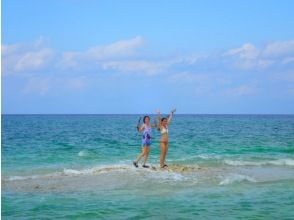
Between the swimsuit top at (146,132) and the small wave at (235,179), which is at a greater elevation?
the swimsuit top at (146,132)

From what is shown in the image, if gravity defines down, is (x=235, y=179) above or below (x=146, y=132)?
below

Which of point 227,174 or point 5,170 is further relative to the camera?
point 5,170

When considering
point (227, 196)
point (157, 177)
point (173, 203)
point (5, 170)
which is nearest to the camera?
point (173, 203)

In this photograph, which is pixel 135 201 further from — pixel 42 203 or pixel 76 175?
pixel 76 175

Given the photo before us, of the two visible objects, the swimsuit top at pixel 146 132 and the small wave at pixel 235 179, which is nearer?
the small wave at pixel 235 179

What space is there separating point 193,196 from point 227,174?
4260 mm

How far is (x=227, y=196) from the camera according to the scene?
1243 cm

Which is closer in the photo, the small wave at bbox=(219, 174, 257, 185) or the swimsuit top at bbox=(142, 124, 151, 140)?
the small wave at bbox=(219, 174, 257, 185)

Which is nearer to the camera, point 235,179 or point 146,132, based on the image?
point 235,179

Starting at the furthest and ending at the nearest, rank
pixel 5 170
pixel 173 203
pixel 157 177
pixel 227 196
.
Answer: pixel 5 170
pixel 157 177
pixel 227 196
pixel 173 203

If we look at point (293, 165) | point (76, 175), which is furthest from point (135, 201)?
point (293, 165)

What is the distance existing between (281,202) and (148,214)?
3503 millimetres

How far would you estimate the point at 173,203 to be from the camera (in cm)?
1159

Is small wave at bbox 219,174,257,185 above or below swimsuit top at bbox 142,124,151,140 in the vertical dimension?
below
